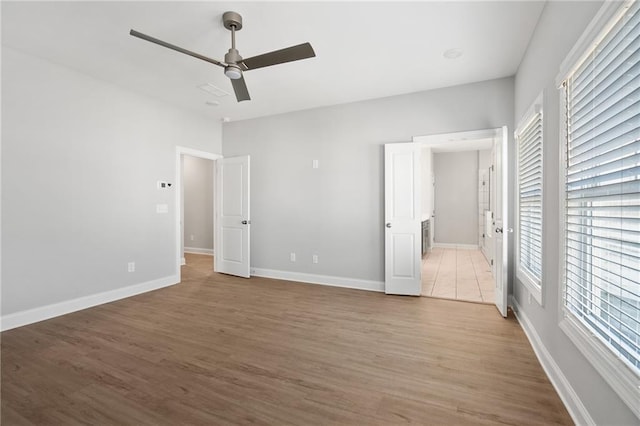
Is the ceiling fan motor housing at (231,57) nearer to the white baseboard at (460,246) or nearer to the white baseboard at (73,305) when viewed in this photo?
the white baseboard at (73,305)

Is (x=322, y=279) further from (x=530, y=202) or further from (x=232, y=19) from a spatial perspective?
(x=232, y=19)

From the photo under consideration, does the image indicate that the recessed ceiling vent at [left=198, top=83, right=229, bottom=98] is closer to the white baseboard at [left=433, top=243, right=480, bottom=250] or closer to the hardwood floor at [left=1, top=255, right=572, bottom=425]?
the hardwood floor at [left=1, top=255, right=572, bottom=425]

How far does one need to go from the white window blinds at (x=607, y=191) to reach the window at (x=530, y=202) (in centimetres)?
73

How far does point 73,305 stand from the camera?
339cm

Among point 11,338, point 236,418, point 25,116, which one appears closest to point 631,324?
point 236,418

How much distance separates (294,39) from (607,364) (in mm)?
3166

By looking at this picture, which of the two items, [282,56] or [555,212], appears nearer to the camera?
[555,212]

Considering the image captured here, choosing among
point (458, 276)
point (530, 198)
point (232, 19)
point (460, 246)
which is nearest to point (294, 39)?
point (232, 19)

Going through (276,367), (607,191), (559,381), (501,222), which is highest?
(607,191)

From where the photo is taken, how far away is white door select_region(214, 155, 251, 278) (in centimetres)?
506

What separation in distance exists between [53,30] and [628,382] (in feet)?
15.1

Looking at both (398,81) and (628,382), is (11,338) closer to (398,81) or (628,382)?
(628,382)

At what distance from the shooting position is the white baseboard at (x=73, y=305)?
2932 millimetres

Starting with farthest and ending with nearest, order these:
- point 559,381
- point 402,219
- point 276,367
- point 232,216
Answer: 1. point 232,216
2. point 402,219
3. point 276,367
4. point 559,381
